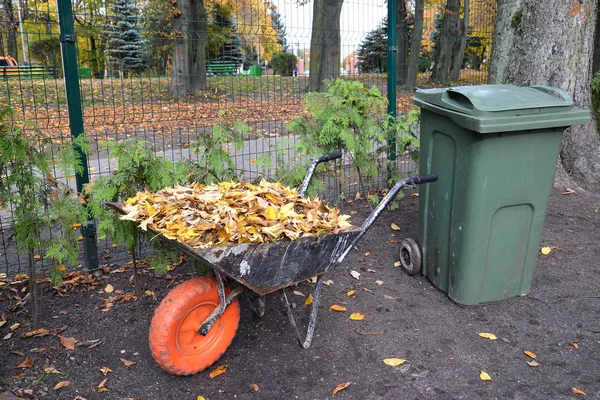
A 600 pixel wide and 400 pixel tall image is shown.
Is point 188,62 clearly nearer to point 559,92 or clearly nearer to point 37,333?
point 37,333

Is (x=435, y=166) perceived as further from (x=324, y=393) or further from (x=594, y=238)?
(x=594, y=238)

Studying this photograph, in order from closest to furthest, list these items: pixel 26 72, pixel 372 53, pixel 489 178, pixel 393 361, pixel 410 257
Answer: pixel 393 361 → pixel 489 178 → pixel 410 257 → pixel 26 72 → pixel 372 53

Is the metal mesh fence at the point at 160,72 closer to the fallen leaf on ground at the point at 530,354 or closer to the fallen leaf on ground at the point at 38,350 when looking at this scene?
the fallen leaf on ground at the point at 38,350

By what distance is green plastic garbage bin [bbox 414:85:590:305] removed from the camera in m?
3.56

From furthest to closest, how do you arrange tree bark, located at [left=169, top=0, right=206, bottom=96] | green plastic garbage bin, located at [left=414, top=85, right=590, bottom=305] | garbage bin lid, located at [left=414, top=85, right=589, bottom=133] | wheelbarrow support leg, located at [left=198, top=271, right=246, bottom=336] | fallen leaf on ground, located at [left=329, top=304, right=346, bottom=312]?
tree bark, located at [left=169, top=0, right=206, bottom=96]
fallen leaf on ground, located at [left=329, top=304, right=346, bottom=312]
green plastic garbage bin, located at [left=414, top=85, right=590, bottom=305]
garbage bin lid, located at [left=414, top=85, right=589, bottom=133]
wheelbarrow support leg, located at [left=198, top=271, right=246, bottom=336]

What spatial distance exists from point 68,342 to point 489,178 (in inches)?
111

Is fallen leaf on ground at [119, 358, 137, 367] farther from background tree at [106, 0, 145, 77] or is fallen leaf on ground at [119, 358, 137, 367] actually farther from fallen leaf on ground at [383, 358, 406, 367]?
background tree at [106, 0, 145, 77]

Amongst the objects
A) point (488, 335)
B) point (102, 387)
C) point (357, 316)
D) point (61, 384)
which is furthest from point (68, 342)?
point (488, 335)

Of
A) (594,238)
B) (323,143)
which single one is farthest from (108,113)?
(594,238)

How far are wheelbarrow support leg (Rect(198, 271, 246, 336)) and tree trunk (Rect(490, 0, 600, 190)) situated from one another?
4.65m

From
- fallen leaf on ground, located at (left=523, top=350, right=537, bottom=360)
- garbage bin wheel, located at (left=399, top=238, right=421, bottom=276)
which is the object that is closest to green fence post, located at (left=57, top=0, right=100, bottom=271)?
garbage bin wheel, located at (left=399, top=238, right=421, bottom=276)

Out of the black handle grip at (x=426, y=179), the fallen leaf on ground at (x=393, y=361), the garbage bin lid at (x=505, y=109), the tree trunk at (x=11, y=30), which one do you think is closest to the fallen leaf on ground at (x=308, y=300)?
the fallen leaf on ground at (x=393, y=361)

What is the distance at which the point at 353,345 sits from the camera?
3.54m

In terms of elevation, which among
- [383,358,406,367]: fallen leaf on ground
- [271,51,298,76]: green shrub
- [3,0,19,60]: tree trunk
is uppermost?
[3,0,19,60]: tree trunk
